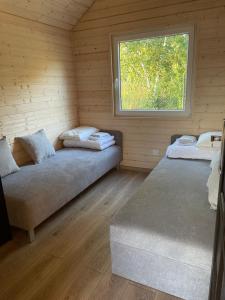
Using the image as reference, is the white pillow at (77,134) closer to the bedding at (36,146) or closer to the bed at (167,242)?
the bedding at (36,146)

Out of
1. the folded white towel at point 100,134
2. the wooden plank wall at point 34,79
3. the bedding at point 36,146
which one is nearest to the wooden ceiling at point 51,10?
the wooden plank wall at point 34,79

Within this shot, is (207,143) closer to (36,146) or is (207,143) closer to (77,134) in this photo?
(77,134)

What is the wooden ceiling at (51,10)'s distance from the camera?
2525mm

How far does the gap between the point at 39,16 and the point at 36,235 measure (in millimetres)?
2647

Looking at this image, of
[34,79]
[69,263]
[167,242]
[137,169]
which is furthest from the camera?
[137,169]

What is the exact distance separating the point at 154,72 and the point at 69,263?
8.65 feet

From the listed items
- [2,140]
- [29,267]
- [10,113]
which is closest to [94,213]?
[29,267]

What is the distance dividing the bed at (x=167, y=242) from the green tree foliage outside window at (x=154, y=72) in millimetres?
1726

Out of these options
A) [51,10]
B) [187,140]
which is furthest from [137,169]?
[51,10]

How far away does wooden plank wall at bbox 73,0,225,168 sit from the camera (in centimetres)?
274

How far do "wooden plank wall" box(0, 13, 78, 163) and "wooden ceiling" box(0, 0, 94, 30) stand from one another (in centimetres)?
8

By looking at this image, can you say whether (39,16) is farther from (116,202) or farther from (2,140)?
(116,202)

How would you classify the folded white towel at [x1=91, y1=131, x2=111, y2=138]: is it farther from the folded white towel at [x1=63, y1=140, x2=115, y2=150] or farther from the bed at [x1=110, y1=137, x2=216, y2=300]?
the bed at [x1=110, y1=137, x2=216, y2=300]

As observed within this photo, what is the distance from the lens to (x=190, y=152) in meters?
2.71
